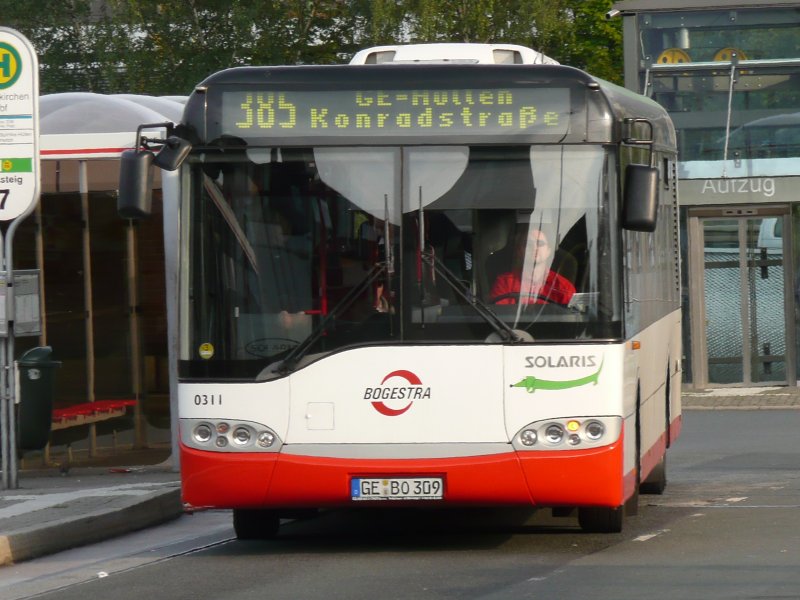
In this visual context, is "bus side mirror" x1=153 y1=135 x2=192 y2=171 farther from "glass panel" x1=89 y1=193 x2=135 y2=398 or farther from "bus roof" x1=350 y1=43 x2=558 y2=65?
"glass panel" x1=89 y1=193 x2=135 y2=398

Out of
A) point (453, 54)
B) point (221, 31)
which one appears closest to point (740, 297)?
point (453, 54)

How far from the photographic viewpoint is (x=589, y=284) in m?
10.0

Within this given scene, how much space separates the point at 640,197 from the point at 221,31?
34.6 m

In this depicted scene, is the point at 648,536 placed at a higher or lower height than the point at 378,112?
lower

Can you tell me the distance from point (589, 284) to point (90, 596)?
A: 3.19m

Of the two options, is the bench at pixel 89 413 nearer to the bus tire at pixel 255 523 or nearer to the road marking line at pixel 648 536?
the bus tire at pixel 255 523

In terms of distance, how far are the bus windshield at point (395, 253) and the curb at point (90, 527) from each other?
1668 millimetres

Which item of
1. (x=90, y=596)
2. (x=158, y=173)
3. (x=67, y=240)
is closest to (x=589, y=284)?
(x=90, y=596)

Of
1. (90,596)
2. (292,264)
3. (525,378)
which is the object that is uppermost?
(292,264)

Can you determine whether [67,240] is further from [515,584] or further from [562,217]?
[515,584]

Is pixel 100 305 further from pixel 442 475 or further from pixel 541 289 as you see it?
pixel 541 289

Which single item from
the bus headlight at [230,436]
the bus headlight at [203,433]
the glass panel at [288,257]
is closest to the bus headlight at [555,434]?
the glass panel at [288,257]

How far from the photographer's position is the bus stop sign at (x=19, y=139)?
14.3 meters

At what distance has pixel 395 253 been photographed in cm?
1008
